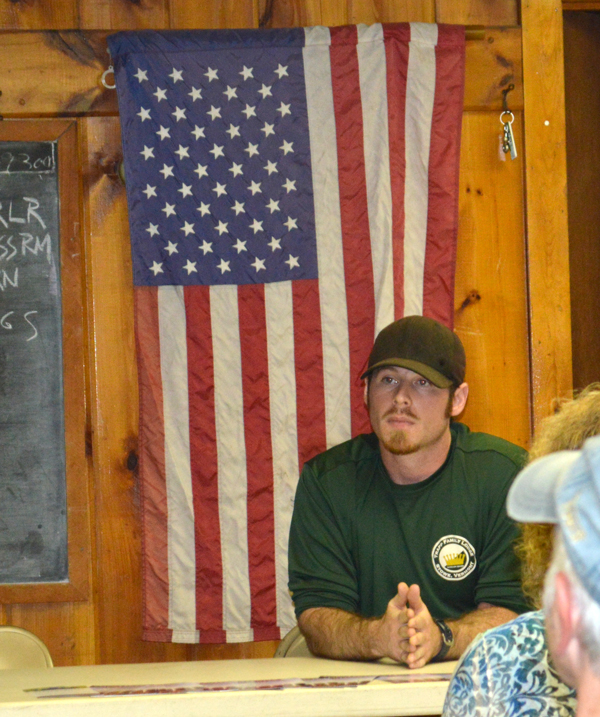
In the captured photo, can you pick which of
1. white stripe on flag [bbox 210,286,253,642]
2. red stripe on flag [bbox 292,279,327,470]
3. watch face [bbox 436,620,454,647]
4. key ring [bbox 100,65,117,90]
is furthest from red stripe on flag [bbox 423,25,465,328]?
watch face [bbox 436,620,454,647]

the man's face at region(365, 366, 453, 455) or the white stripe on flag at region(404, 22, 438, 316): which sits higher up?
the white stripe on flag at region(404, 22, 438, 316)

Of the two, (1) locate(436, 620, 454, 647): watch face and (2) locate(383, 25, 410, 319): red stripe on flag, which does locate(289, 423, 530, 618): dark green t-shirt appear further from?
(2) locate(383, 25, 410, 319): red stripe on flag

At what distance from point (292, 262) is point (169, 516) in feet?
2.93

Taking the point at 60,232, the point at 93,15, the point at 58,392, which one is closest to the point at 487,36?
the point at 93,15

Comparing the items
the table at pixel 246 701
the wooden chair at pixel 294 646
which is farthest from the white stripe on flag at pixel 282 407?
the table at pixel 246 701

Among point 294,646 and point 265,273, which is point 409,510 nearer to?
point 294,646

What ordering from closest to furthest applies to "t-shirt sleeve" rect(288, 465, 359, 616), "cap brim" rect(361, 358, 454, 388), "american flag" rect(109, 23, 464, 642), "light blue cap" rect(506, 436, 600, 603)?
1. "light blue cap" rect(506, 436, 600, 603)
2. "t-shirt sleeve" rect(288, 465, 359, 616)
3. "cap brim" rect(361, 358, 454, 388)
4. "american flag" rect(109, 23, 464, 642)

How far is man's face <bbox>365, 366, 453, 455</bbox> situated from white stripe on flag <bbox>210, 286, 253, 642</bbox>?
575 mm

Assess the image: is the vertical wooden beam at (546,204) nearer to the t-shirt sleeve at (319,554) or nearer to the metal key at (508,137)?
the metal key at (508,137)

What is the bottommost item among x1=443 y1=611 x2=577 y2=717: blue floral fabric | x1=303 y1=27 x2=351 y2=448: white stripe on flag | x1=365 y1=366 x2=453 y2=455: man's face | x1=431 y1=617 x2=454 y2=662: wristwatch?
x1=431 y1=617 x2=454 y2=662: wristwatch

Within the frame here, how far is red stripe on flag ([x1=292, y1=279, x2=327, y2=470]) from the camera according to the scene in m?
2.83

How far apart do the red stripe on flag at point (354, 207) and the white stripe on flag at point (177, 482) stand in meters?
0.54

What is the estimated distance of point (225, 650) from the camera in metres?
2.89

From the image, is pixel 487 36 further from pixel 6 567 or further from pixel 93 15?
pixel 6 567
